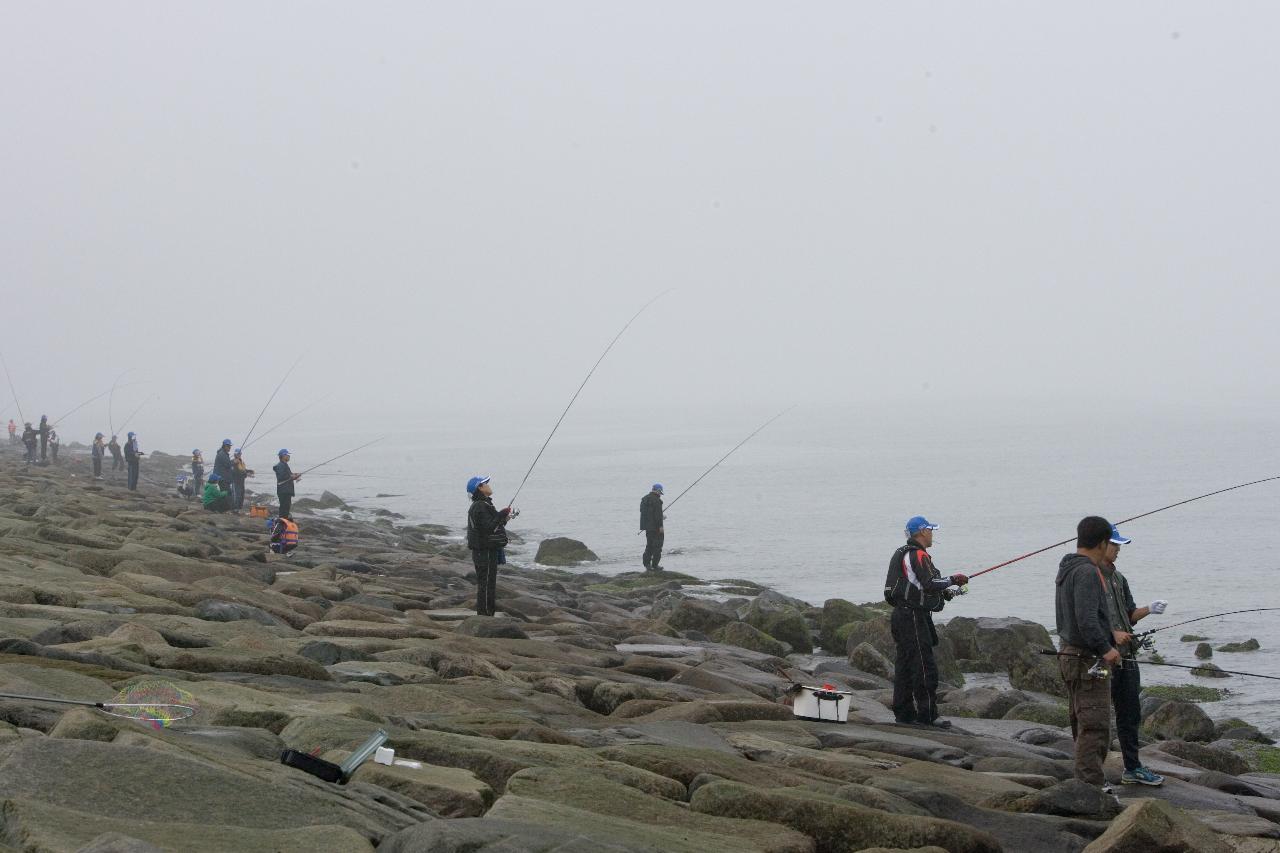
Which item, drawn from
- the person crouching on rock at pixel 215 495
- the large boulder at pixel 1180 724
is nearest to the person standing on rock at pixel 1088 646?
the large boulder at pixel 1180 724

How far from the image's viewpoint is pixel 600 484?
6106 cm

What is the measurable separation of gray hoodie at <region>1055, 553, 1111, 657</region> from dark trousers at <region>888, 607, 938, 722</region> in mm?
2243

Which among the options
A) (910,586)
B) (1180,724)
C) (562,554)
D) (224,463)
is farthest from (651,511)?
(910,586)

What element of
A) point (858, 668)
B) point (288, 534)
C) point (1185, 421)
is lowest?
point (858, 668)

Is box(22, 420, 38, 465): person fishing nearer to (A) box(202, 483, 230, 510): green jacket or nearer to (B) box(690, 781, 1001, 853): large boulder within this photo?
(A) box(202, 483, 230, 510): green jacket

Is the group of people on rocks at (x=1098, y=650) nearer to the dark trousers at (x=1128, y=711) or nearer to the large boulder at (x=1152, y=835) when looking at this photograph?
the dark trousers at (x=1128, y=711)

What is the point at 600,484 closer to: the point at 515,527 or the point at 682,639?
the point at 515,527

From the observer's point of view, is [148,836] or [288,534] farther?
[288,534]

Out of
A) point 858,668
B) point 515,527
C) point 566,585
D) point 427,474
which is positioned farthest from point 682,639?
point 427,474

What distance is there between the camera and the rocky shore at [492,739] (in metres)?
4.04

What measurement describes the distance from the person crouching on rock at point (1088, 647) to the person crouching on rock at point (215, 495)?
62.8 feet

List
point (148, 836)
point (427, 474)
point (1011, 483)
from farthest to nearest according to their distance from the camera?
1. point (427, 474)
2. point (1011, 483)
3. point (148, 836)

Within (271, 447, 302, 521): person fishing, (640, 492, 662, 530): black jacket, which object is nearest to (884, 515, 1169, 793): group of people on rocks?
(640, 492, 662, 530): black jacket

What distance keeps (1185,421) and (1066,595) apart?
138 meters
